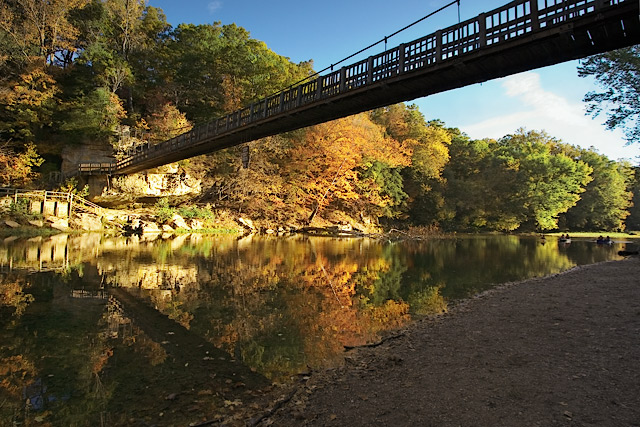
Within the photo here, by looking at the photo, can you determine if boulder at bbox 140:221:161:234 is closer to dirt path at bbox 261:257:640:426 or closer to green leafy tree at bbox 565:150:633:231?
dirt path at bbox 261:257:640:426

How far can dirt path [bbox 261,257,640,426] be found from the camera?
3.25m

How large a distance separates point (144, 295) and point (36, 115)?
1091 inches

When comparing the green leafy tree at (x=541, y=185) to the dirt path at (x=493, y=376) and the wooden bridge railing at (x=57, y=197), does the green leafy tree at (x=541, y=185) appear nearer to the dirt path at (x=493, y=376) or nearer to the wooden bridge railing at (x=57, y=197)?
the dirt path at (x=493, y=376)

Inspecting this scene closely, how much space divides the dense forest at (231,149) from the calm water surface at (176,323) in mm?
16555

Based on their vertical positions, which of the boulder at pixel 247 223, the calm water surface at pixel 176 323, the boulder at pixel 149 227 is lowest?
the calm water surface at pixel 176 323

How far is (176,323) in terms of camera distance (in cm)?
685

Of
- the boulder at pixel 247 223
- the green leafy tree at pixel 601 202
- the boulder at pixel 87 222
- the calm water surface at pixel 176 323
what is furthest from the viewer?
the green leafy tree at pixel 601 202

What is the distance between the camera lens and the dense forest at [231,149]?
94.5 feet

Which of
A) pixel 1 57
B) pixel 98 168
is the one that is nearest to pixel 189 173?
pixel 98 168

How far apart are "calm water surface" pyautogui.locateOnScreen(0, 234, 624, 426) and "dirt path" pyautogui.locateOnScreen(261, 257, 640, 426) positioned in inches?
33.5

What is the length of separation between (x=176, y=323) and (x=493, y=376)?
5.59 metres

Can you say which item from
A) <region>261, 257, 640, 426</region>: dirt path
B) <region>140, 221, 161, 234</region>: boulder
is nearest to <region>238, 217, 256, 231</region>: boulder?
<region>140, 221, 161, 234</region>: boulder

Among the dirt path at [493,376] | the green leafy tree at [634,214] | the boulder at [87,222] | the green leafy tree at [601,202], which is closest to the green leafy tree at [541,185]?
the green leafy tree at [601,202]

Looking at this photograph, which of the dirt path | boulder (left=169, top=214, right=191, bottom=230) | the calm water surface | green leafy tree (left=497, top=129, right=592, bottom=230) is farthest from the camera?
green leafy tree (left=497, top=129, right=592, bottom=230)
